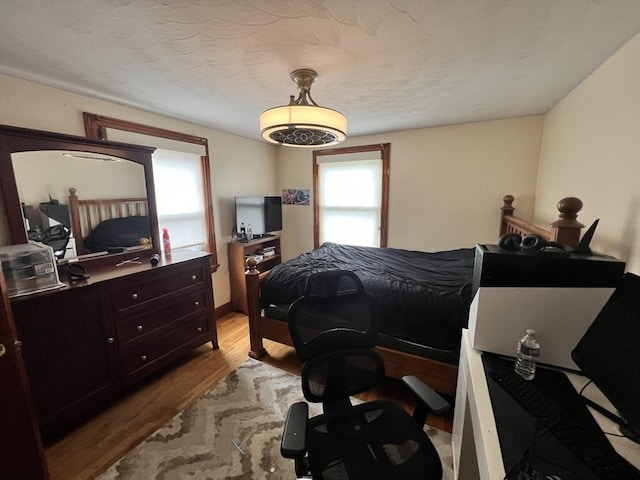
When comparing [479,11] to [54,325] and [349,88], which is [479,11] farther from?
[54,325]

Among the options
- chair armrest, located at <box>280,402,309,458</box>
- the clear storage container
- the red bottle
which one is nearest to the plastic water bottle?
chair armrest, located at <box>280,402,309,458</box>

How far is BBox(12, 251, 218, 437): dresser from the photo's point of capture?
4.94 ft

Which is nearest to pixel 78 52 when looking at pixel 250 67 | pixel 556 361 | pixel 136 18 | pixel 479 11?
pixel 136 18

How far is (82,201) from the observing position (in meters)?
1.97

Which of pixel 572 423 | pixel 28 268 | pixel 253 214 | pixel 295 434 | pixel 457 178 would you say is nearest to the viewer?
pixel 572 423

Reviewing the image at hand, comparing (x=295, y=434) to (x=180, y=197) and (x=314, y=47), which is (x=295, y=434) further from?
(x=180, y=197)

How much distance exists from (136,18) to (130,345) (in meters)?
2.00

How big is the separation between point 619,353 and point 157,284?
100 inches

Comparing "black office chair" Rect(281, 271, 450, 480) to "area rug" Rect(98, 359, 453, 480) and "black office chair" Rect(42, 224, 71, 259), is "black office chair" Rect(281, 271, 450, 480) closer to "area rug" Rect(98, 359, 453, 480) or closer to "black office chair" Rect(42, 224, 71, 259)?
"area rug" Rect(98, 359, 453, 480)

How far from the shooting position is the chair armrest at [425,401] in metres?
1.07

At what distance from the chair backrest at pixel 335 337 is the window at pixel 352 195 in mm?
2393

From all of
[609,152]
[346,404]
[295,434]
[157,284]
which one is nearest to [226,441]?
[346,404]

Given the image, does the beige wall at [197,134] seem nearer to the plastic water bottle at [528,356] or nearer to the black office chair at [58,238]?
the black office chair at [58,238]

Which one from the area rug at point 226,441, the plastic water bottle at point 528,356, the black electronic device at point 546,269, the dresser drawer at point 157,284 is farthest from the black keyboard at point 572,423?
the dresser drawer at point 157,284
